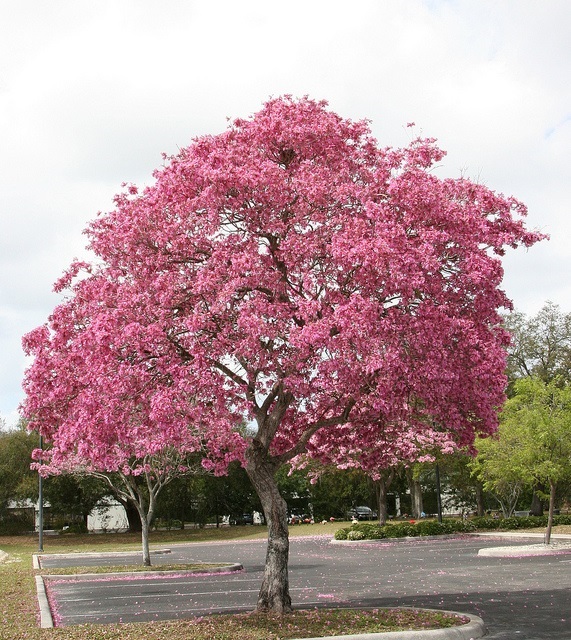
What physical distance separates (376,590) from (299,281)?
9185 mm

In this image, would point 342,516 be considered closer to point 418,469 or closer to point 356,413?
point 418,469

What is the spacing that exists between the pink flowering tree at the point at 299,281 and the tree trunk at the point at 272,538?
0.09ft

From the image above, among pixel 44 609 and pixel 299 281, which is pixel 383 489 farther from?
pixel 299 281

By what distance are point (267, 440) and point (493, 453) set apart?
898 inches

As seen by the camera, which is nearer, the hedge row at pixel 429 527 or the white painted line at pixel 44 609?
the white painted line at pixel 44 609

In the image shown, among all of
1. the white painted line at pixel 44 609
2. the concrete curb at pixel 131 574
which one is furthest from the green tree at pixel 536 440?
the white painted line at pixel 44 609

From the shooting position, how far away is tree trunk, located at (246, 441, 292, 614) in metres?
13.2

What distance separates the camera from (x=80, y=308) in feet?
43.9

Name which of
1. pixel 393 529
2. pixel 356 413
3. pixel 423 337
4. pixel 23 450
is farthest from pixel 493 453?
pixel 23 450

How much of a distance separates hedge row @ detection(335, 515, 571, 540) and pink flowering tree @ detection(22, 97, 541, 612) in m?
27.5

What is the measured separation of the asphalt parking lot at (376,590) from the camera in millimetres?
14148

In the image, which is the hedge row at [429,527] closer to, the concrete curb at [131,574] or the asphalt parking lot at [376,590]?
the asphalt parking lot at [376,590]

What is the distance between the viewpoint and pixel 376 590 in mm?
18219

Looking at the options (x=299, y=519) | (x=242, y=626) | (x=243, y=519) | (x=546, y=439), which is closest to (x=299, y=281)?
(x=242, y=626)
